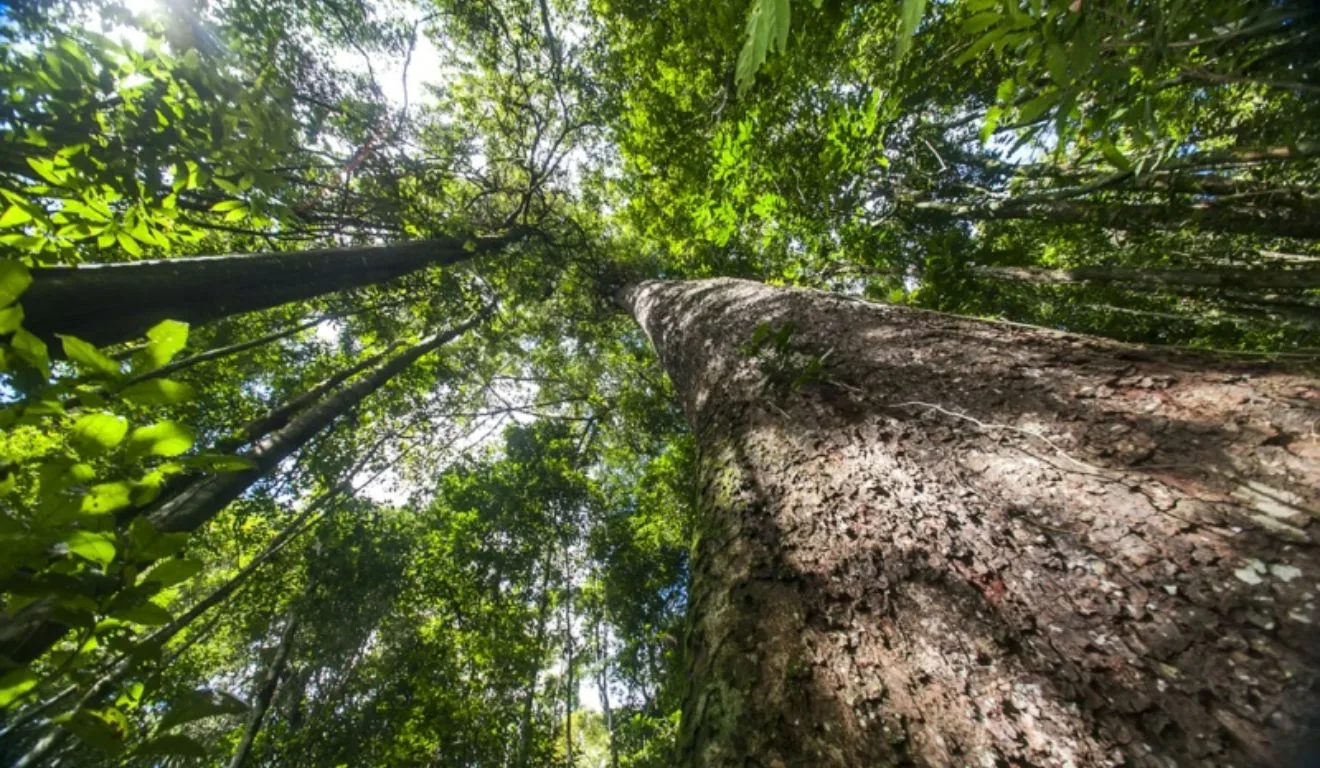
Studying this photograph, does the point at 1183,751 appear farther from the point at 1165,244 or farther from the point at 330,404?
the point at 1165,244

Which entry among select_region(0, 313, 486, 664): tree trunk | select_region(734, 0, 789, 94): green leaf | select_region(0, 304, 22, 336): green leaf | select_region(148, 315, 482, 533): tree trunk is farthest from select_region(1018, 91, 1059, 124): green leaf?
select_region(0, 304, 22, 336): green leaf

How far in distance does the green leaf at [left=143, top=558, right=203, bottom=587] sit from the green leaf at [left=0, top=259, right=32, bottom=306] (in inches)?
15.3

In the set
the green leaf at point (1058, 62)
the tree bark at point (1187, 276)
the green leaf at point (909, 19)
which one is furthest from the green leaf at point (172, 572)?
the tree bark at point (1187, 276)

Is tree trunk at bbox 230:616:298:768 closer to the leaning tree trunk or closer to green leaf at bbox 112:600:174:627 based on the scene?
green leaf at bbox 112:600:174:627

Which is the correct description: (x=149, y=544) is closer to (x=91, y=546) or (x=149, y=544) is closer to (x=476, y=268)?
(x=91, y=546)

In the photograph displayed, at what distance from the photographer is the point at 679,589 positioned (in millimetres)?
11008

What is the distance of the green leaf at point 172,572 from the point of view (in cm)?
65

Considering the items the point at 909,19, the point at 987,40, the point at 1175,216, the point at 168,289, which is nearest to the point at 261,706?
the point at 168,289

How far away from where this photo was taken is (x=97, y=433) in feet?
2.08

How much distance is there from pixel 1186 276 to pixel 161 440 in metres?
5.10

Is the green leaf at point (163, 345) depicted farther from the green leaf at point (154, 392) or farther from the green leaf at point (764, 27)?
the green leaf at point (764, 27)

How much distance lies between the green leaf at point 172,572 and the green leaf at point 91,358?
0.88 ft

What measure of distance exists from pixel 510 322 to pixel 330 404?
5.78 meters

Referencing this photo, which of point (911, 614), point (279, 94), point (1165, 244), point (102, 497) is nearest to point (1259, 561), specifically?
point (911, 614)
